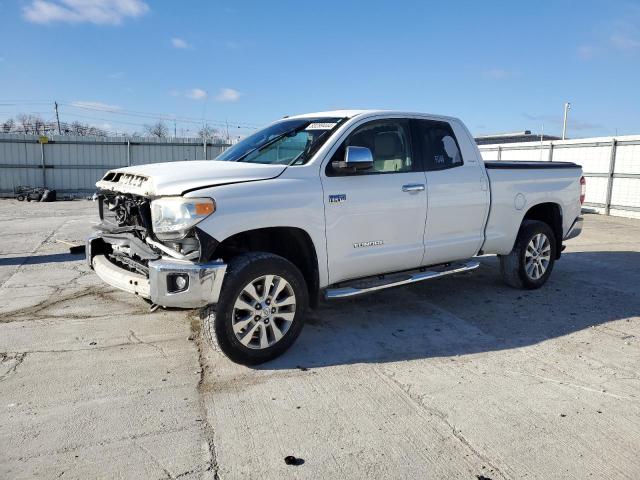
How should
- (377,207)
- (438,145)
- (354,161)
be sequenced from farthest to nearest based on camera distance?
(438,145), (377,207), (354,161)

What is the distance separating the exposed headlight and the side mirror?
119 centimetres

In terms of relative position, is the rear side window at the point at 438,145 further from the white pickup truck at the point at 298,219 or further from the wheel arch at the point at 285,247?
the wheel arch at the point at 285,247

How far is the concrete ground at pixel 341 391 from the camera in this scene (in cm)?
285

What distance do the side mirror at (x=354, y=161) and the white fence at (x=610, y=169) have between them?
13449 millimetres

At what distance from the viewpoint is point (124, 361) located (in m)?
4.14

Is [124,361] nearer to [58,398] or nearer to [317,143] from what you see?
[58,398]

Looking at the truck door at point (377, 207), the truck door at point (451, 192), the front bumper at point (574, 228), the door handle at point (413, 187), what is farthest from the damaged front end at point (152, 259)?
the front bumper at point (574, 228)

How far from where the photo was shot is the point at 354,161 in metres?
4.31

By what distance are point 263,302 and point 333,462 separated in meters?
1.48

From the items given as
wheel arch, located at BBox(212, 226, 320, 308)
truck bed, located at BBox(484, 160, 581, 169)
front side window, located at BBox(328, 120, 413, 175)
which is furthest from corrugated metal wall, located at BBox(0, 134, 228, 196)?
wheel arch, located at BBox(212, 226, 320, 308)

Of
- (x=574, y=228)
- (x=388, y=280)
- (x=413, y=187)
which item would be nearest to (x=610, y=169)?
(x=574, y=228)

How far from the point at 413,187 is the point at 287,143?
124cm

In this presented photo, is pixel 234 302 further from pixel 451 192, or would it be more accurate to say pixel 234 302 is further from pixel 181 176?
pixel 451 192

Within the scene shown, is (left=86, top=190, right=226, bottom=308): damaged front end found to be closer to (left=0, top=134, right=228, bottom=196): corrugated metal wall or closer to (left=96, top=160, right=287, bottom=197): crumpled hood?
(left=96, top=160, right=287, bottom=197): crumpled hood
